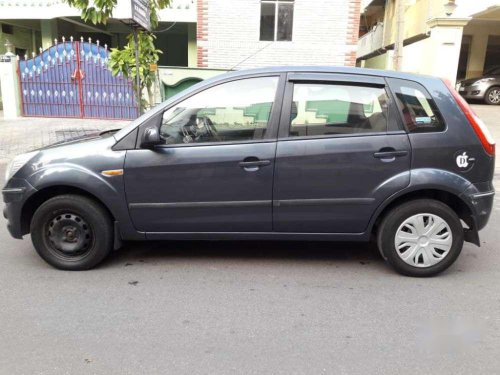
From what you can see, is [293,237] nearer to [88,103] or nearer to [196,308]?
[196,308]

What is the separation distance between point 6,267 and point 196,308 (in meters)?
1.88

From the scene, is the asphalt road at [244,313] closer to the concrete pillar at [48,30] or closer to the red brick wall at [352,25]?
the red brick wall at [352,25]

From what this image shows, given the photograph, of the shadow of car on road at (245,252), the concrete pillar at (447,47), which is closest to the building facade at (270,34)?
the concrete pillar at (447,47)

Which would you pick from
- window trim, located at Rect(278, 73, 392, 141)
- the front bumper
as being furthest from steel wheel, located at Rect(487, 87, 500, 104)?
the front bumper

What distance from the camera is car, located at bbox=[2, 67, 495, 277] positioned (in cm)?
377

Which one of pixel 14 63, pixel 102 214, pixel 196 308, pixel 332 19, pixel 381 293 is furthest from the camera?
pixel 332 19

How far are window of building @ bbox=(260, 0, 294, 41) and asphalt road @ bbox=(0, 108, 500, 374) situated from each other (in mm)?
11418

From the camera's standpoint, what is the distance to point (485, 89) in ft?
57.2

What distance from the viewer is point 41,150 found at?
401 cm

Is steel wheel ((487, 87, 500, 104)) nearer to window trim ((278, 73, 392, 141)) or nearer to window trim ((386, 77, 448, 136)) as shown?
window trim ((386, 77, 448, 136))

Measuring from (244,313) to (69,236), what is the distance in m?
1.69

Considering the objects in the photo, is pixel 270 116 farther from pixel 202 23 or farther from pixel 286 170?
pixel 202 23

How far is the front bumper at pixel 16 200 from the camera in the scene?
3893 millimetres

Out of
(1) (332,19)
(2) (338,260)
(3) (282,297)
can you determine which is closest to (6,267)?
(3) (282,297)
